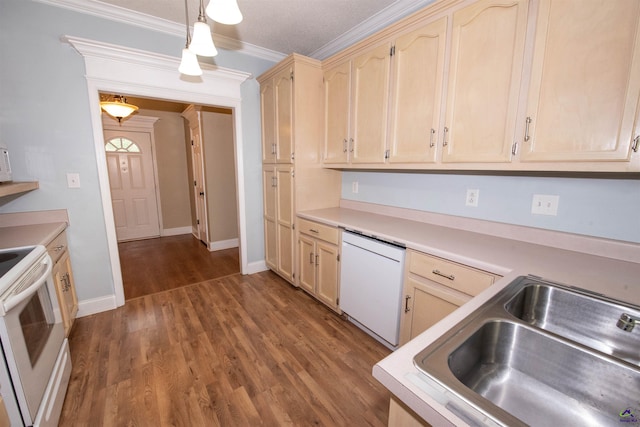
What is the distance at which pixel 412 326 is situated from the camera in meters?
1.77

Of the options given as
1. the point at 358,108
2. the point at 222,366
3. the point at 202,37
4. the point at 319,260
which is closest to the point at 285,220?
the point at 319,260

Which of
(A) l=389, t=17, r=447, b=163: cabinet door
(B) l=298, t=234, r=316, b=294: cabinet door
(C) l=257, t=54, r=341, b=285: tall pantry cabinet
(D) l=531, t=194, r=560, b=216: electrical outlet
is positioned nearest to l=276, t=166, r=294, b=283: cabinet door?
(C) l=257, t=54, r=341, b=285: tall pantry cabinet

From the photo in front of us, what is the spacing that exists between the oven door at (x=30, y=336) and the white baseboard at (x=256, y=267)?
1905 mm

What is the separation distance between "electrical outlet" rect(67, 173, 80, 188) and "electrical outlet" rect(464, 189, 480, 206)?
124 inches

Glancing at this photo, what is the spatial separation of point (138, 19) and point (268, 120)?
138 centimetres

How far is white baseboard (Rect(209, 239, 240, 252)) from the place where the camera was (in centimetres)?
433

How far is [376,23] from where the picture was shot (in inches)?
94.0

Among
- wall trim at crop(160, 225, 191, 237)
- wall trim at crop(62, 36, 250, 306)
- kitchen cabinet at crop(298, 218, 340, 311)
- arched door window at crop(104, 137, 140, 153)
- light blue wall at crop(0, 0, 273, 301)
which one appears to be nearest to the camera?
light blue wall at crop(0, 0, 273, 301)

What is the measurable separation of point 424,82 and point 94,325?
10.6 ft

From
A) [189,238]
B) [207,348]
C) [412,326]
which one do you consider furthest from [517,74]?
[189,238]

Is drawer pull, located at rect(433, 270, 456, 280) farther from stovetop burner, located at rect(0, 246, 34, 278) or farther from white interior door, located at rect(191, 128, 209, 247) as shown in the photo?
white interior door, located at rect(191, 128, 209, 247)

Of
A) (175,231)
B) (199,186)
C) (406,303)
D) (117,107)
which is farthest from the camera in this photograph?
(175,231)

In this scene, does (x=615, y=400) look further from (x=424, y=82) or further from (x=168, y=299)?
(x=168, y=299)

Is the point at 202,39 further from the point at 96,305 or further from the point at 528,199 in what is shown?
the point at 96,305
